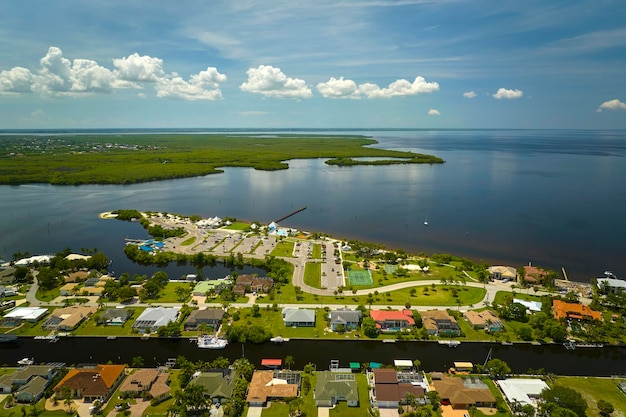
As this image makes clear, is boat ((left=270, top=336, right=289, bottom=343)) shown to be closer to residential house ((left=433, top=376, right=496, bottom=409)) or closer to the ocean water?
residential house ((left=433, top=376, right=496, bottom=409))

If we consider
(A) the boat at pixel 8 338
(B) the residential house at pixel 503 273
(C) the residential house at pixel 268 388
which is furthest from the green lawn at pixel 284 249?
(A) the boat at pixel 8 338

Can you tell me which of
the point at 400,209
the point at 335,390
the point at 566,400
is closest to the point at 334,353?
the point at 335,390

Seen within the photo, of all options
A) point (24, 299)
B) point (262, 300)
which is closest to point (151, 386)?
point (262, 300)

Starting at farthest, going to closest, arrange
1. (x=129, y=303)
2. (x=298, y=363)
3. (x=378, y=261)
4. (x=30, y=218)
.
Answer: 1. (x=30, y=218)
2. (x=378, y=261)
3. (x=129, y=303)
4. (x=298, y=363)

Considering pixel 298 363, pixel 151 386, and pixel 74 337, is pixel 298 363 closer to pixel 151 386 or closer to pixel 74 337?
pixel 151 386

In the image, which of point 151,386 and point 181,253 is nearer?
point 151,386

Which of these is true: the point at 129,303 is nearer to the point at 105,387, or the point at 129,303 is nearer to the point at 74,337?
the point at 74,337

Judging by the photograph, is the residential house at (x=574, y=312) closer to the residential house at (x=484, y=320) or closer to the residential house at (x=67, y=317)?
the residential house at (x=484, y=320)

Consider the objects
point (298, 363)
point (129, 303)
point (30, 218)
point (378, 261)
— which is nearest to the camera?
point (298, 363)

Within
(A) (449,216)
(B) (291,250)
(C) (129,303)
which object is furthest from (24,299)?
(A) (449,216)
